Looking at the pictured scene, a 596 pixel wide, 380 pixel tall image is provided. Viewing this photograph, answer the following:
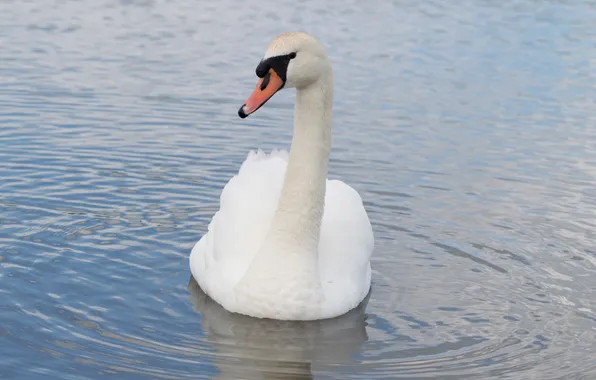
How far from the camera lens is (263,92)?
7035 millimetres

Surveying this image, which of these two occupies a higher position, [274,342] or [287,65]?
[287,65]

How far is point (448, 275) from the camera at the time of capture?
8352 mm

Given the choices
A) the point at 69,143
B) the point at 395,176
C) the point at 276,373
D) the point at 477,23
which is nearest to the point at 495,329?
the point at 276,373

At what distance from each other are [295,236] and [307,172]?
42 centimetres

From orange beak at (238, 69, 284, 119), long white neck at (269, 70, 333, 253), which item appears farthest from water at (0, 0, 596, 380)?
orange beak at (238, 69, 284, 119)

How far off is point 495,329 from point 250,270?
1.59m

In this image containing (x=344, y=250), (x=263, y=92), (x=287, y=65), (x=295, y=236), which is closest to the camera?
(x=263, y=92)

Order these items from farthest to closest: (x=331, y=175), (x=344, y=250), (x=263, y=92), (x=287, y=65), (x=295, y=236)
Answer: (x=331, y=175)
(x=344, y=250)
(x=295, y=236)
(x=287, y=65)
(x=263, y=92)

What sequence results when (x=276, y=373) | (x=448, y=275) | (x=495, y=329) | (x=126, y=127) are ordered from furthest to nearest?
(x=126, y=127) < (x=448, y=275) < (x=495, y=329) < (x=276, y=373)

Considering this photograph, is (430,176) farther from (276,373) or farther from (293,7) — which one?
(293,7)

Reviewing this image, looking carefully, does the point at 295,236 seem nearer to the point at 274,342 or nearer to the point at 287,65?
the point at 274,342

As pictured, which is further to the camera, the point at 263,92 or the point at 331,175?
the point at 331,175

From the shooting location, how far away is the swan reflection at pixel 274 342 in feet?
21.6

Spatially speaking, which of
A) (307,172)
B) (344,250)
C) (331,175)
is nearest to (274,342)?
(344,250)
